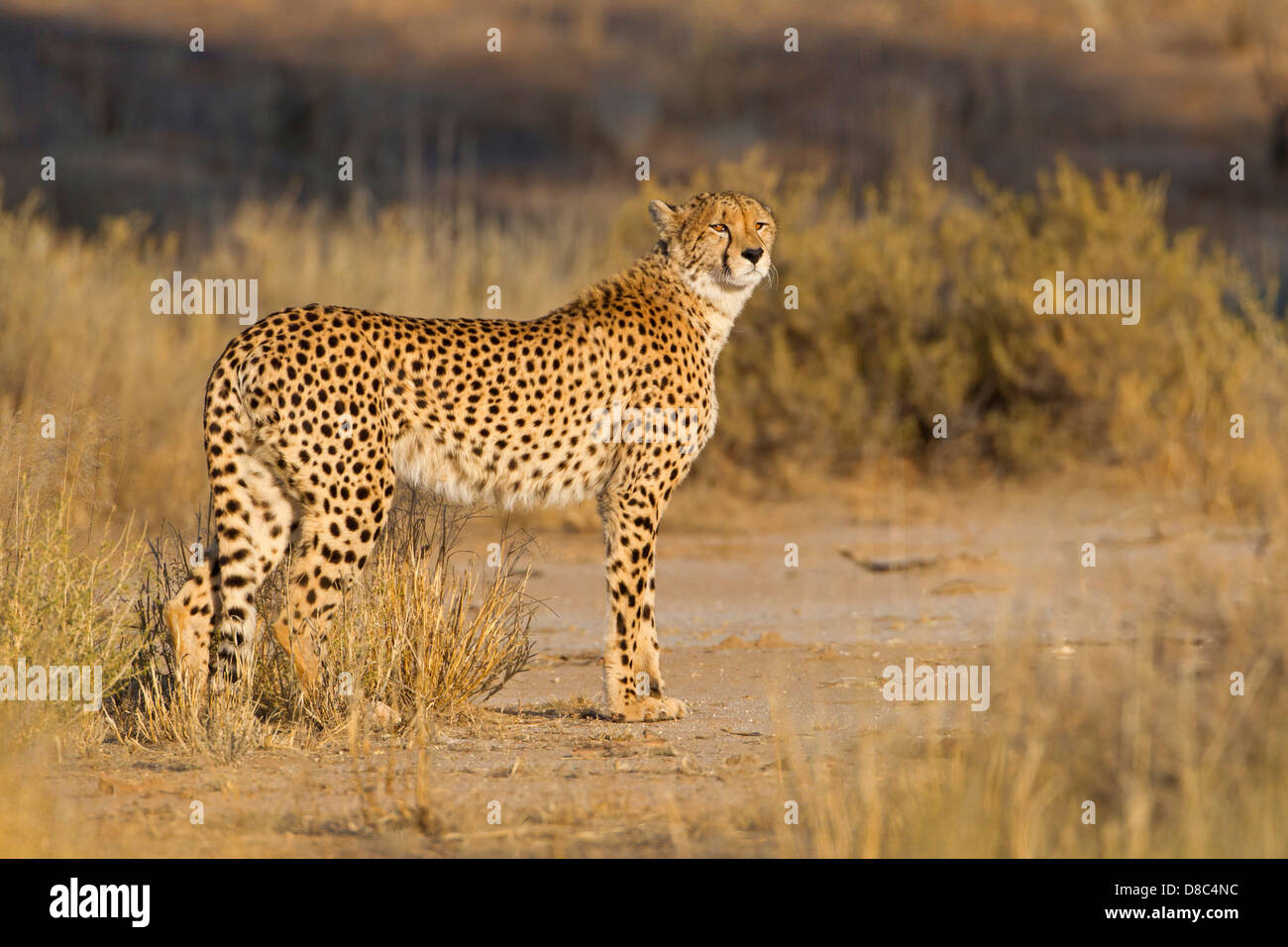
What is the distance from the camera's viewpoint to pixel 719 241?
6691mm

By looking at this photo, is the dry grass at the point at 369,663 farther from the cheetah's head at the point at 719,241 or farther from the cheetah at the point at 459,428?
the cheetah's head at the point at 719,241

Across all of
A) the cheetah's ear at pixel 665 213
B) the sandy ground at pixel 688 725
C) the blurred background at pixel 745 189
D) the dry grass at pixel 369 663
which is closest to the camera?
the sandy ground at pixel 688 725

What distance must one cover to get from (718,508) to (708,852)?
754cm

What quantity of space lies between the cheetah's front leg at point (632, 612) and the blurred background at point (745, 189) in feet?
6.20

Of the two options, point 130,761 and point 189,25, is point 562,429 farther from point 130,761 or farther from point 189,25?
point 189,25

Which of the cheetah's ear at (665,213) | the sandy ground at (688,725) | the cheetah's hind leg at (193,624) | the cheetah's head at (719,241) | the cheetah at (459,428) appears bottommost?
the sandy ground at (688,725)

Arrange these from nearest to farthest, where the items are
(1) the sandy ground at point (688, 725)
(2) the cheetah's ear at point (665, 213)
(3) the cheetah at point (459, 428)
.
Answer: (1) the sandy ground at point (688, 725) → (3) the cheetah at point (459, 428) → (2) the cheetah's ear at point (665, 213)

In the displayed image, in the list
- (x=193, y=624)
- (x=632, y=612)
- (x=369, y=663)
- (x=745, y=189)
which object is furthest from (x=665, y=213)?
(x=745, y=189)

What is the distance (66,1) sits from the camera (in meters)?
27.2

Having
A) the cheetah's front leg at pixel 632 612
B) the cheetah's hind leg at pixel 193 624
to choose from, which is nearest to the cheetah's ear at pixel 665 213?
the cheetah's front leg at pixel 632 612

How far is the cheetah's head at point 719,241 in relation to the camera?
260 inches

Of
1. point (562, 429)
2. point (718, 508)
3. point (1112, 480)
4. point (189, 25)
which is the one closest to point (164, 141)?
point (189, 25)

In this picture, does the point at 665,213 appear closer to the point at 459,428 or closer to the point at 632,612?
the point at 459,428

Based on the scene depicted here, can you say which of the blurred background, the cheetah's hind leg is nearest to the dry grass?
the cheetah's hind leg
